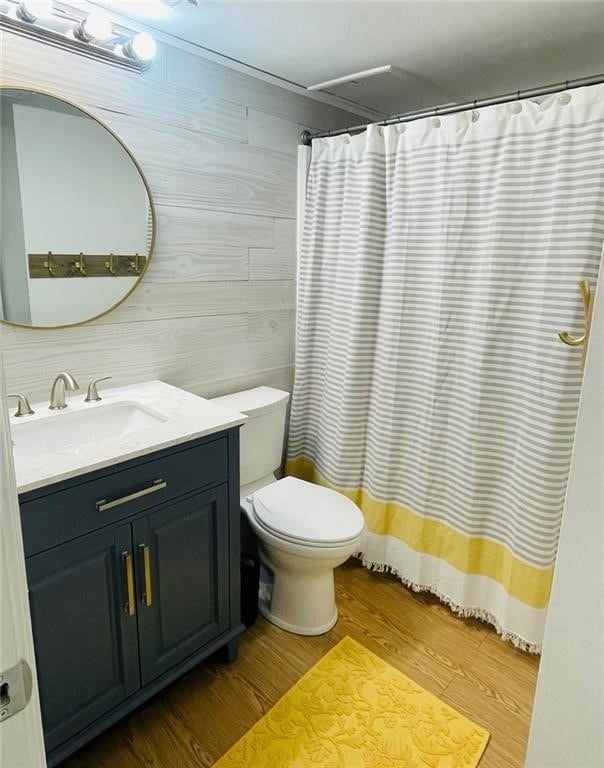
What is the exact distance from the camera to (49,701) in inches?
47.9

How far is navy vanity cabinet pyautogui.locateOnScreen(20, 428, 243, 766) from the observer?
1177mm

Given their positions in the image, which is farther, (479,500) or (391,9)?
(479,500)

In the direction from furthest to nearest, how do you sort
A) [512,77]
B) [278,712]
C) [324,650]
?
[512,77] < [324,650] < [278,712]

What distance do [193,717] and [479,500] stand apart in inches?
48.3

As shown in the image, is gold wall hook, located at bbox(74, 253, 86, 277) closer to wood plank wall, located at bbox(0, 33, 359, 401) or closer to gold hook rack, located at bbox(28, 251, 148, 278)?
gold hook rack, located at bbox(28, 251, 148, 278)

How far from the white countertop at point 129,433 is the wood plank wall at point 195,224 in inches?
4.3

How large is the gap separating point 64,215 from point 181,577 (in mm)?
1201

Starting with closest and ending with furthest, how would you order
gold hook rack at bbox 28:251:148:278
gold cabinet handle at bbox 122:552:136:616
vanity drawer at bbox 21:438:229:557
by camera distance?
vanity drawer at bbox 21:438:229:557, gold cabinet handle at bbox 122:552:136:616, gold hook rack at bbox 28:251:148:278

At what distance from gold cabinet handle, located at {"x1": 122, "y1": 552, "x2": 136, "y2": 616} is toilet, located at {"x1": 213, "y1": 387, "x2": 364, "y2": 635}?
1.77 ft

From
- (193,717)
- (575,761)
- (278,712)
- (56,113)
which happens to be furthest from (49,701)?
(56,113)

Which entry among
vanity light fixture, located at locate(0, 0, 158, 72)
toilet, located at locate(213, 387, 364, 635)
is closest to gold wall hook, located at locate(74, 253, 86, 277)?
vanity light fixture, located at locate(0, 0, 158, 72)

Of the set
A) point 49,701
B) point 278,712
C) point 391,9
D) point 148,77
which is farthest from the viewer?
point 148,77

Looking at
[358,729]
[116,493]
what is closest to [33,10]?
[116,493]

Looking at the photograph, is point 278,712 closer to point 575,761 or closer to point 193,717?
point 193,717
